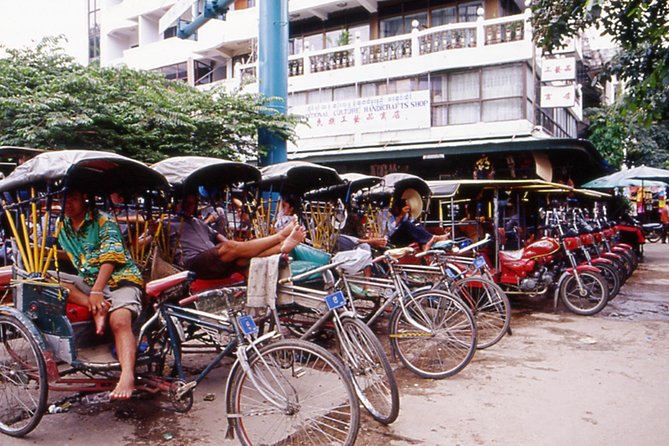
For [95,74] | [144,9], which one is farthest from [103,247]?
[144,9]

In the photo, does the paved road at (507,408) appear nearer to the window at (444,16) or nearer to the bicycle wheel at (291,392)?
the bicycle wheel at (291,392)

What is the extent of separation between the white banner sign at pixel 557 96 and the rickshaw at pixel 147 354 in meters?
12.7

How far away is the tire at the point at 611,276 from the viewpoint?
795 centimetres

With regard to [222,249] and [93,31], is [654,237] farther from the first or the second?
[93,31]

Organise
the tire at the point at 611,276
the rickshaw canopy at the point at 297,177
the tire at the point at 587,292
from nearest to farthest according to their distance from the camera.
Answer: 1. the rickshaw canopy at the point at 297,177
2. the tire at the point at 587,292
3. the tire at the point at 611,276

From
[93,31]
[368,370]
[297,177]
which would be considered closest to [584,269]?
[297,177]

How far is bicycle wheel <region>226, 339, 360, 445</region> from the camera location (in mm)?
3176

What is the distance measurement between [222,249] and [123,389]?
4.30 feet

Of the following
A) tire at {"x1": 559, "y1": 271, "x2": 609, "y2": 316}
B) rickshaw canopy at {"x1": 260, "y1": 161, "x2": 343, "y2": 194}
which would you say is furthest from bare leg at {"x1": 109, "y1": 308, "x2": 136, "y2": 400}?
tire at {"x1": 559, "y1": 271, "x2": 609, "y2": 316}

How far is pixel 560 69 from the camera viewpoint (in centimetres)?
1436

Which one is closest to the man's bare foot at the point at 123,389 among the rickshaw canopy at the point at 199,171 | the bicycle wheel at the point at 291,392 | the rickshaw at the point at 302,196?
the bicycle wheel at the point at 291,392

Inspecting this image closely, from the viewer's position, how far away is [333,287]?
4340 mm

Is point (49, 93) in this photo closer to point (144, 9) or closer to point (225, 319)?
point (225, 319)

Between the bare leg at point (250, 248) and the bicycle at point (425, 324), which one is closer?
the bare leg at point (250, 248)
